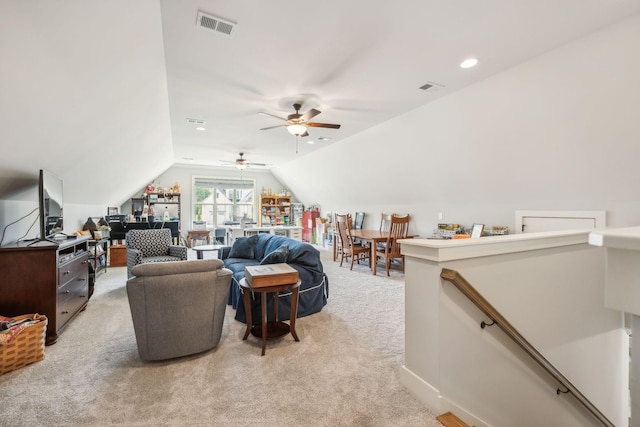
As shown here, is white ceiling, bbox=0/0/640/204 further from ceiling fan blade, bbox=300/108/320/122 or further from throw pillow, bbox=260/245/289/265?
throw pillow, bbox=260/245/289/265

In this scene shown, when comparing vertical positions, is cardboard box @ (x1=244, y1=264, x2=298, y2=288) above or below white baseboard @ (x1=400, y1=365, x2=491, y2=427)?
above

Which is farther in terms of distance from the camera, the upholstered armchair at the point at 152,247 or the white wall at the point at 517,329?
the upholstered armchair at the point at 152,247

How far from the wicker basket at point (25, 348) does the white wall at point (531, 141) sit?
4729 mm

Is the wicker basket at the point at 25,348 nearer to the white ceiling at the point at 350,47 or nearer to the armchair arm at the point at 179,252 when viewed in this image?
the armchair arm at the point at 179,252

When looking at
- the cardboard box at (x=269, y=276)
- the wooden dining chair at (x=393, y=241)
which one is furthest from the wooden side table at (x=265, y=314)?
the wooden dining chair at (x=393, y=241)

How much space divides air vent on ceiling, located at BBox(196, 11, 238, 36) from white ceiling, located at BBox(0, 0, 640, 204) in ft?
0.15

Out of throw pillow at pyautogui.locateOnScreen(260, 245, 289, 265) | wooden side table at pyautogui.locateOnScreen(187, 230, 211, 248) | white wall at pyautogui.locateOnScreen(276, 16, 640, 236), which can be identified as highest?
white wall at pyautogui.locateOnScreen(276, 16, 640, 236)

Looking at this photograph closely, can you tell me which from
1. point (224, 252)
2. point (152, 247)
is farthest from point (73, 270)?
point (224, 252)

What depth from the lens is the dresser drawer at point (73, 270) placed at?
2.82m

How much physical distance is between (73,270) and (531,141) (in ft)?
17.2

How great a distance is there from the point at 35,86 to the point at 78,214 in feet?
13.8

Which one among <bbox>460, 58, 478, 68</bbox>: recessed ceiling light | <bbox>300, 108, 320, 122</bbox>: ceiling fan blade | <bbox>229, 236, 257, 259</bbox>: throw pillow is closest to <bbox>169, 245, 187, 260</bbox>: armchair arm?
<bbox>229, 236, 257, 259</bbox>: throw pillow

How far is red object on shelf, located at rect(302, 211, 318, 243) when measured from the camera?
9586mm

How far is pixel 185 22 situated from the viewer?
7.41 ft
